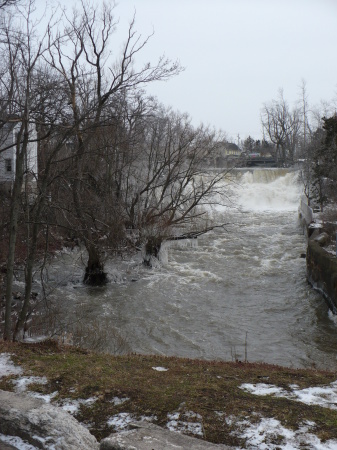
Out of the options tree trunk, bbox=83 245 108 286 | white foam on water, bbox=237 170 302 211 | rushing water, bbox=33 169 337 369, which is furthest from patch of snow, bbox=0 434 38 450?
white foam on water, bbox=237 170 302 211

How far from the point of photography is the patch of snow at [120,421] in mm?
3996

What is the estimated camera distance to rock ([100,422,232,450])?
126 inches

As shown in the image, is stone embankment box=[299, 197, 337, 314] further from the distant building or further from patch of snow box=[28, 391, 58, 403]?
patch of snow box=[28, 391, 58, 403]

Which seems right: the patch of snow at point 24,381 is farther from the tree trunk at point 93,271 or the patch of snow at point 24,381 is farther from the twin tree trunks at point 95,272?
the tree trunk at point 93,271

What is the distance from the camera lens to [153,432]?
11.4 ft

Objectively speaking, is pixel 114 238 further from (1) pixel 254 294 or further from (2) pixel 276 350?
(2) pixel 276 350

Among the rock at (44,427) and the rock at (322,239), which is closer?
the rock at (44,427)

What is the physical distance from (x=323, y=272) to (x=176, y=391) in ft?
38.7

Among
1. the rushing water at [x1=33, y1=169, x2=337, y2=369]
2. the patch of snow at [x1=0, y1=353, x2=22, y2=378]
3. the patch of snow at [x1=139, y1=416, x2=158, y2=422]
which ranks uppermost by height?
the patch of snow at [x1=139, y1=416, x2=158, y2=422]

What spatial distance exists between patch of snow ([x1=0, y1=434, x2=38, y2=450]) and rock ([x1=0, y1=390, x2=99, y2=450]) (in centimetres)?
2

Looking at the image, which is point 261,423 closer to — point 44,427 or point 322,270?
point 44,427

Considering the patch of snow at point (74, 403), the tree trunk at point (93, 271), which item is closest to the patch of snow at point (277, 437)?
the patch of snow at point (74, 403)

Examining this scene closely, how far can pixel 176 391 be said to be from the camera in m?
4.74

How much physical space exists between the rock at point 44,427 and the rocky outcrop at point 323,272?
1141 centimetres
